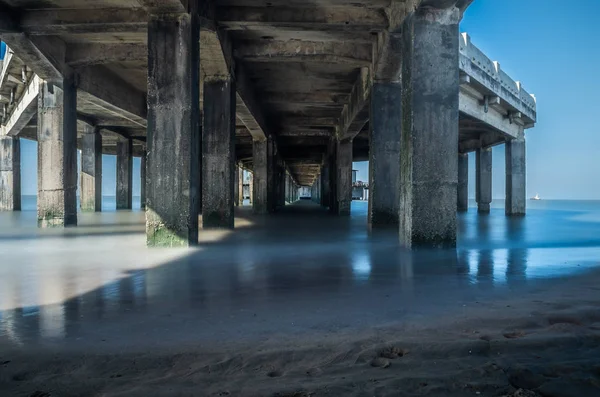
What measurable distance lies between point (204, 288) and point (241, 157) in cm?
3656

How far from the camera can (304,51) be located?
12.8 m

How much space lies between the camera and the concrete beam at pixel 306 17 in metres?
10.7

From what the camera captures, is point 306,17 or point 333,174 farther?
point 333,174

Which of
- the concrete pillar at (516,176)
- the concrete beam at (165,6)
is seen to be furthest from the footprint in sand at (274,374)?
the concrete pillar at (516,176)

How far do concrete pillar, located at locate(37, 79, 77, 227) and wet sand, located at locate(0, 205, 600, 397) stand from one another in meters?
7.79

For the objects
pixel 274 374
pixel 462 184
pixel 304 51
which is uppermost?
pixel 304 51

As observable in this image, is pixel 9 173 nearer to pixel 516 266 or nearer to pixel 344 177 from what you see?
pixel 344 177

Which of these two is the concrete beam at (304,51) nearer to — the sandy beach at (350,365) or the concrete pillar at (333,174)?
the sandy beach at (350,365)

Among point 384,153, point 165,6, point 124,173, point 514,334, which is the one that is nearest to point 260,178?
point 124,173

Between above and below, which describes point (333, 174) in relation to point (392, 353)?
above

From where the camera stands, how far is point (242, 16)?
10656 mm

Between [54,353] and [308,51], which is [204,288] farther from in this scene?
[308,51]

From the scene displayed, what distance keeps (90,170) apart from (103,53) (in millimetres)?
14451

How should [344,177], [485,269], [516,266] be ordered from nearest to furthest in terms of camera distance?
[485,269] < [516,266] < [344,177]
